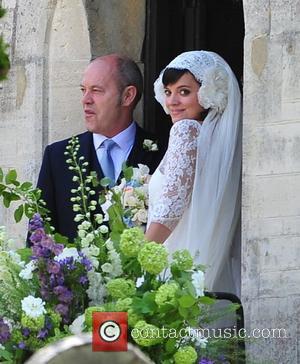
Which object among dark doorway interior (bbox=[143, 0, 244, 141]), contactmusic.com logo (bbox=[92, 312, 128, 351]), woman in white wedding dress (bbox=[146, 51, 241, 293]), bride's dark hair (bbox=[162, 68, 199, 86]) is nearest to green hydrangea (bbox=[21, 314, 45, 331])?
contactmusic.com logo (bbox=[92, 312, 128, 351])

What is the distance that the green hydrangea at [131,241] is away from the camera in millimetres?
4461

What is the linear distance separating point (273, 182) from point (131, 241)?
55.2 inches

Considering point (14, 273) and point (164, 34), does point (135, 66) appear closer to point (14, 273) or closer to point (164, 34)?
point (164, 34)

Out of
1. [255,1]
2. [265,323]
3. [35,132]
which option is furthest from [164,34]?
[265,323]

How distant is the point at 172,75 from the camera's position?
6273 millimetres

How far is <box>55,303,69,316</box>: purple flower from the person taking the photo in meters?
4.43

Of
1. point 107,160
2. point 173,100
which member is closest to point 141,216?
point 173,100

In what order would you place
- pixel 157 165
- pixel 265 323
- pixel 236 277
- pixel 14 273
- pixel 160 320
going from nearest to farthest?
pixel 160 320 < pixel 14 273 < pixel 265 323 < pixel 236 277 < pixel 157 165

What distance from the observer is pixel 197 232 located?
6031 mm

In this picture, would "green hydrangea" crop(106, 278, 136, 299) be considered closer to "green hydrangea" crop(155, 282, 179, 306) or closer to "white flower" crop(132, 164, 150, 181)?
"green hydrangea" crop(155, 282, 179, 306)

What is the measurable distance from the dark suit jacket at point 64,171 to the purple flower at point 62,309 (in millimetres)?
2166

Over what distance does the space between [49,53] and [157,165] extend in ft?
3.58

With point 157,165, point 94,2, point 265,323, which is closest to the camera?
point 265,323

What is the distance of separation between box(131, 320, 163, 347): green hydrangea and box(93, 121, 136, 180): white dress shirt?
259 centimetres
